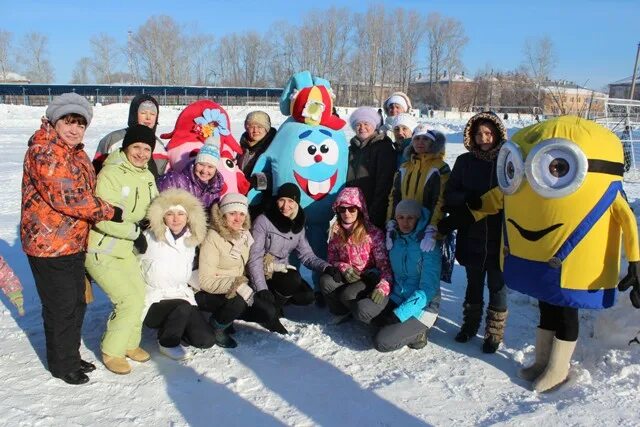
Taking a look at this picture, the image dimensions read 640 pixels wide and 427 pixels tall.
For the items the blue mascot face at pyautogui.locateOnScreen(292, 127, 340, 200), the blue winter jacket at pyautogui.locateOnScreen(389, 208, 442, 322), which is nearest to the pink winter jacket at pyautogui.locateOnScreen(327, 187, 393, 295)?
the blue winter jacket at pyautogui.locateOnScreen(389, 208, 442, 322)

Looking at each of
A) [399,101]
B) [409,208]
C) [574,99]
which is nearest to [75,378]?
[409,208]

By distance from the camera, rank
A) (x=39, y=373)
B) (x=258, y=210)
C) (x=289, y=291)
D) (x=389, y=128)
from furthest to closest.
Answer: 1. (x=389, y=128)
2. (x=258, y=210)
3. (x=289, y=291)
4. (x=39, y=373)

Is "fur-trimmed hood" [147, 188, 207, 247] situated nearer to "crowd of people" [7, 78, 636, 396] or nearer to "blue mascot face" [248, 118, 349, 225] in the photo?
"crowd of people" [7, 78, 636, 396]

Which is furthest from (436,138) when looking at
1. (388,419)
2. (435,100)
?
(435,100)

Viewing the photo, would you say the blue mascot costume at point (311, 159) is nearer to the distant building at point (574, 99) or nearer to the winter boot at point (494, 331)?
the winter boot at point (494, 331)

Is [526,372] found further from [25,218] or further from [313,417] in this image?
[25,218]

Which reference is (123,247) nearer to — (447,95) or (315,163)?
→ (315,163)

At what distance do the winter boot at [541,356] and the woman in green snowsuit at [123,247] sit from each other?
256 centimetres

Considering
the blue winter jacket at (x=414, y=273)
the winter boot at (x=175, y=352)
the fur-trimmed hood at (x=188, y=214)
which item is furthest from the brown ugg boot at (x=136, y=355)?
the blue winter jacket at (x=414, y=273)

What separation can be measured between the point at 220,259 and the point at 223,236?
17cm

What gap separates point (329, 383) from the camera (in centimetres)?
→ 335

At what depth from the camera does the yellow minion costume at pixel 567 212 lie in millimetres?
2863

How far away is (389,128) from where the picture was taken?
4949 mm

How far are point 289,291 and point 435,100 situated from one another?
61525mm
